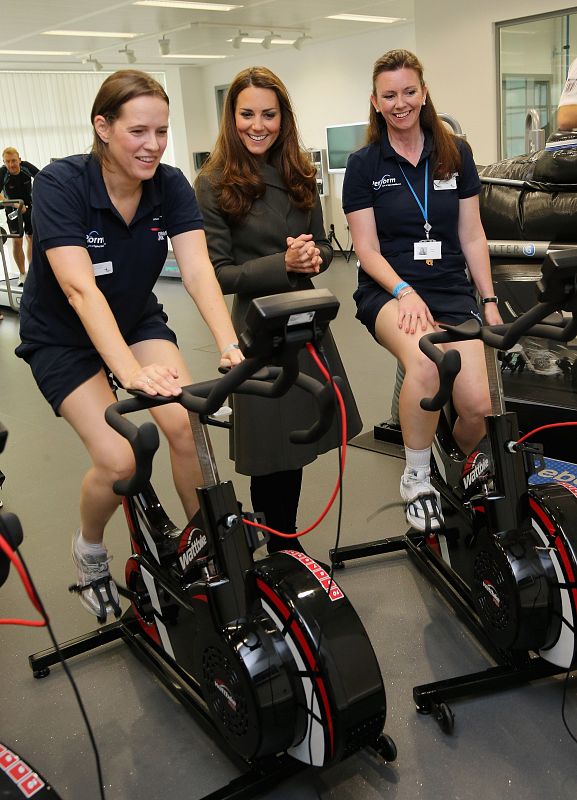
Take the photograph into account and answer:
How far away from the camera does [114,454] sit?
2076mm

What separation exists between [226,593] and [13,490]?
8.04ft

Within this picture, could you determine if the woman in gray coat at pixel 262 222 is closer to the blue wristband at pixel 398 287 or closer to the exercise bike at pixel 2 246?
the blue wristband at pixel 398 287

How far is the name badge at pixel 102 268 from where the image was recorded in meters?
2.11

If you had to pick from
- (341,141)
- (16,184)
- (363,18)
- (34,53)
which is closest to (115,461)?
(16,184)

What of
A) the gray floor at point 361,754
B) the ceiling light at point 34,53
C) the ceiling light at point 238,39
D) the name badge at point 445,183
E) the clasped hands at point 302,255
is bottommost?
the gray floor at point 361,754

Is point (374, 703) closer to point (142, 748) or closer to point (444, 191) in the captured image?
point (142, 748)

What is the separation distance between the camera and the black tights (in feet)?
8.80

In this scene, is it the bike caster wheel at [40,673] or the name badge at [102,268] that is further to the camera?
the bike caster wheel at [40,673]

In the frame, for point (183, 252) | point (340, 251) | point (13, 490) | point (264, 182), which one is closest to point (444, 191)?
point (264, 182)

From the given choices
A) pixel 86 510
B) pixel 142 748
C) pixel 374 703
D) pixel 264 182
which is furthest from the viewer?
pixel 264 182

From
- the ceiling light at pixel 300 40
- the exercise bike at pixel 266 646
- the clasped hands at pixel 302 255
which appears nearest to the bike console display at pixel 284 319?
the exercise bike at pixel 266 646

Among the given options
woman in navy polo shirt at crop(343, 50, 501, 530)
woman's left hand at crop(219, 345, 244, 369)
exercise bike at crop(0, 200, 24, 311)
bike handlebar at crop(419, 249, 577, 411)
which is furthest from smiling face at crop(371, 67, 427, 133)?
exercise bike at crop(0, 200, 24, 311)

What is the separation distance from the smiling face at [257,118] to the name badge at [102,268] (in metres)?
0.63

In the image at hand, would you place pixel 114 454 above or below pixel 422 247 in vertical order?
below
